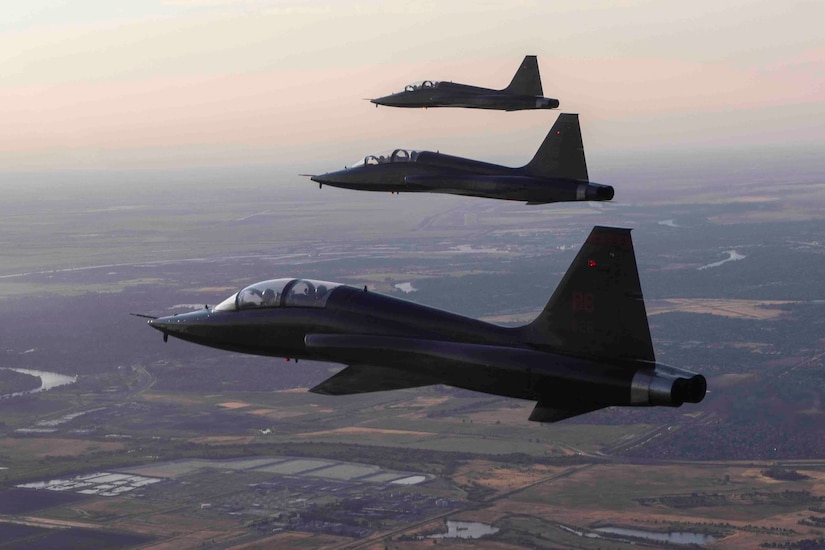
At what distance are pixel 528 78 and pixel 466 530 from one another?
331ft

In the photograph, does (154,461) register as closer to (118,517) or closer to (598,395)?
(118,517)

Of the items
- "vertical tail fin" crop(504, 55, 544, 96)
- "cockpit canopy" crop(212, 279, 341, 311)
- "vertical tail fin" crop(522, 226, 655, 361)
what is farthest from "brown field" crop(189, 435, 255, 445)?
"vertical tail fin" crop(522, 226, 655, 361)

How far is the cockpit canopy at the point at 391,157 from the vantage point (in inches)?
1869

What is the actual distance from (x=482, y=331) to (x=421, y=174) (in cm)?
1621

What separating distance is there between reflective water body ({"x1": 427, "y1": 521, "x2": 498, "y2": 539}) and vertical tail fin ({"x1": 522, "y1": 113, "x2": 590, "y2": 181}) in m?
105

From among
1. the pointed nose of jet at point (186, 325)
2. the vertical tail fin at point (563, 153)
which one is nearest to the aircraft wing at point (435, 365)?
the pointed nose of jet at point (186, 325)

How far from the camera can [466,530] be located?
146 m

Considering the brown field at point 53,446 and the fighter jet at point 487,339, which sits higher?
the fighter jet at point 487,339

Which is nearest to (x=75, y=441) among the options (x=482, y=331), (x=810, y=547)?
(x=810, y=547)

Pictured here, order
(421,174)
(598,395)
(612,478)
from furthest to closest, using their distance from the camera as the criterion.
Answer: (612,478) → (421,174) → (598,395)

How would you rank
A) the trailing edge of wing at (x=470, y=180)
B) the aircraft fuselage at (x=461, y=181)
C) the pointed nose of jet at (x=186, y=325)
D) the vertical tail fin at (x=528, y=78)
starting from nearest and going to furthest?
the pointed nose of jet at (x=186, y=325), the aircraft fuselage at (x=461, y=181), the trailing edge of wing at (x=470, y=180), the vertical tail fin at (x=528, y=78)

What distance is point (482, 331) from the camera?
31.5 metres

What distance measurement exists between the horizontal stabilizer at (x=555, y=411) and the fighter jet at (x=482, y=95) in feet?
82.2

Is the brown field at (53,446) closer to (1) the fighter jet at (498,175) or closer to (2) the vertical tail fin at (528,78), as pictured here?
(2) the vertical tail fin at (528,78)
